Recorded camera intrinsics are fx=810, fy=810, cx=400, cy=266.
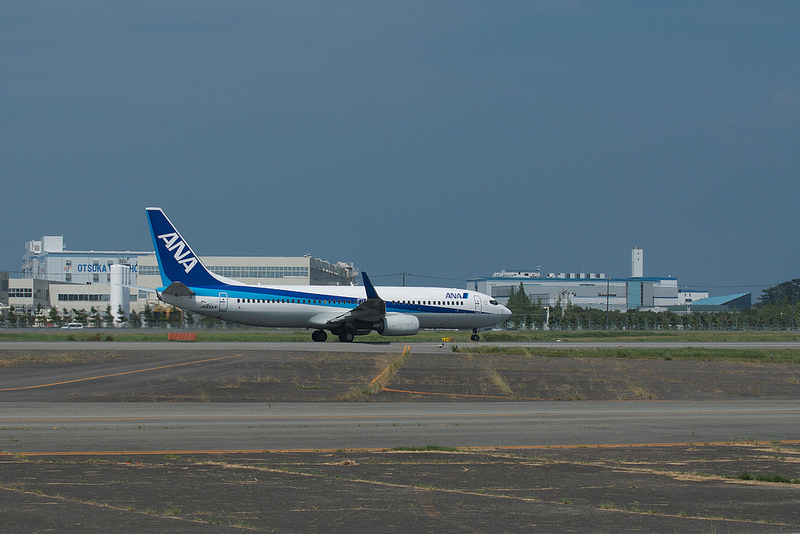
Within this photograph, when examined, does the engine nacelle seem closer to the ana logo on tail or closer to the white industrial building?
the ana logo on tail

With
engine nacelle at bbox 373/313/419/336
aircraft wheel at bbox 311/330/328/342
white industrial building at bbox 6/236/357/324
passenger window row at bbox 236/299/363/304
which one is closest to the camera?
engine nacelle at bbox 373/313/419/336

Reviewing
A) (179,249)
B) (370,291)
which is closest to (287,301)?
(370,291)

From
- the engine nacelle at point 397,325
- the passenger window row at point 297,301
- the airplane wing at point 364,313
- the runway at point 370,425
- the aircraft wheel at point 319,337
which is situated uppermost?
the passenger window row at point 297,301

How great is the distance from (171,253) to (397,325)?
44.3ft

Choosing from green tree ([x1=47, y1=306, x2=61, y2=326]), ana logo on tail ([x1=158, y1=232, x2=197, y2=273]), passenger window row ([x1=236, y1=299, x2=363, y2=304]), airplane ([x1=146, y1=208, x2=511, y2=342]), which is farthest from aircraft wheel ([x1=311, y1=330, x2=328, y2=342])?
green tree ([x1=47, y1=306, x2=61, y2=326])

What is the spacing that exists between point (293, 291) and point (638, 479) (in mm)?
39497

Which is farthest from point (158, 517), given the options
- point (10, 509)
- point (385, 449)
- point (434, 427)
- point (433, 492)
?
point (434, 427)

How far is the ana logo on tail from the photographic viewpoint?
4588 cm

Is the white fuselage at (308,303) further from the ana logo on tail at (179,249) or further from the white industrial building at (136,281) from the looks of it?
the white industrial building at (136,281)

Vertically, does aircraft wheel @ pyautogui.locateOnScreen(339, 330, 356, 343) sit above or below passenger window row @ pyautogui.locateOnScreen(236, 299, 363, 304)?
below

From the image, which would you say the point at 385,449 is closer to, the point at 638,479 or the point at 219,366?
→ the point at 638,479

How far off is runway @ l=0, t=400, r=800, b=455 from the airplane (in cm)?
2608

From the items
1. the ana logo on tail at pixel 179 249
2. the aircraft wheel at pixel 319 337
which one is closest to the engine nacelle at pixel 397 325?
the aircraft wheel at pixel 319 337

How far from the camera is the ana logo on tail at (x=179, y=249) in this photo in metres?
45.9
